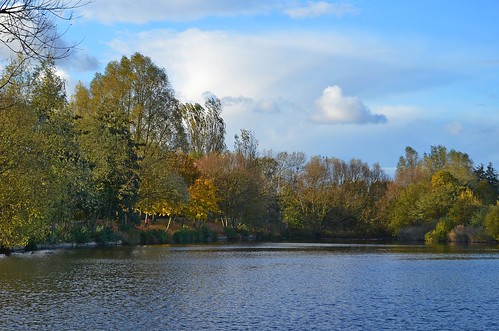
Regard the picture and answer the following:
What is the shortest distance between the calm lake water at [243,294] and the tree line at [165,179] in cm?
600

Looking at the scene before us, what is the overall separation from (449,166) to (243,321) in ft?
380

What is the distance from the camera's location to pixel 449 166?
13062cm

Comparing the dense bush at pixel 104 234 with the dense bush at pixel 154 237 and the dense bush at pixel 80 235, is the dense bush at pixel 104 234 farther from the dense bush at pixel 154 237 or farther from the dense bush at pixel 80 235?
the dense bush at pixel 154 237

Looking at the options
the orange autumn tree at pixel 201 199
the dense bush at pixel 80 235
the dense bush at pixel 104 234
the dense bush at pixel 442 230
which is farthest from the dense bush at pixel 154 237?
the dense bush at pixel 442 230

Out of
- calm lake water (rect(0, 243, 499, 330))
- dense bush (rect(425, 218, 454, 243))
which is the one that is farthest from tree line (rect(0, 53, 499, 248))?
calm lake water (rect(0, 243, 499, 330))

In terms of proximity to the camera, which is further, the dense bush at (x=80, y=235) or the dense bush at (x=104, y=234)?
the dense bush at (x=104, y=234)

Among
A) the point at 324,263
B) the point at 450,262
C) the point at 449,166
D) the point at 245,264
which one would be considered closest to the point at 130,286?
the point at 245,264

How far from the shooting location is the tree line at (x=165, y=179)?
39.8m

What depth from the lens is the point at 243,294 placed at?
29.6 meters

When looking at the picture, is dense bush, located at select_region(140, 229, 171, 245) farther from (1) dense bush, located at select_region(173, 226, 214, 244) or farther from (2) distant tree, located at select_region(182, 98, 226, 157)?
(2) distant tree, located at select_region(182, 98, 226, 157)

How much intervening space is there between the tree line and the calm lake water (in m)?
6.00

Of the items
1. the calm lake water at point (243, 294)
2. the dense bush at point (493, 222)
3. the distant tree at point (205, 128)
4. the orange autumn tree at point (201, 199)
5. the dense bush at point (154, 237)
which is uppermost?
the distant tree at point (205, 128)

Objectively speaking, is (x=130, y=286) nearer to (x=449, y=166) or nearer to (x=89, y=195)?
(x=89, y=195)

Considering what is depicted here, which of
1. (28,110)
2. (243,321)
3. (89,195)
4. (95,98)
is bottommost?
(243,321)
